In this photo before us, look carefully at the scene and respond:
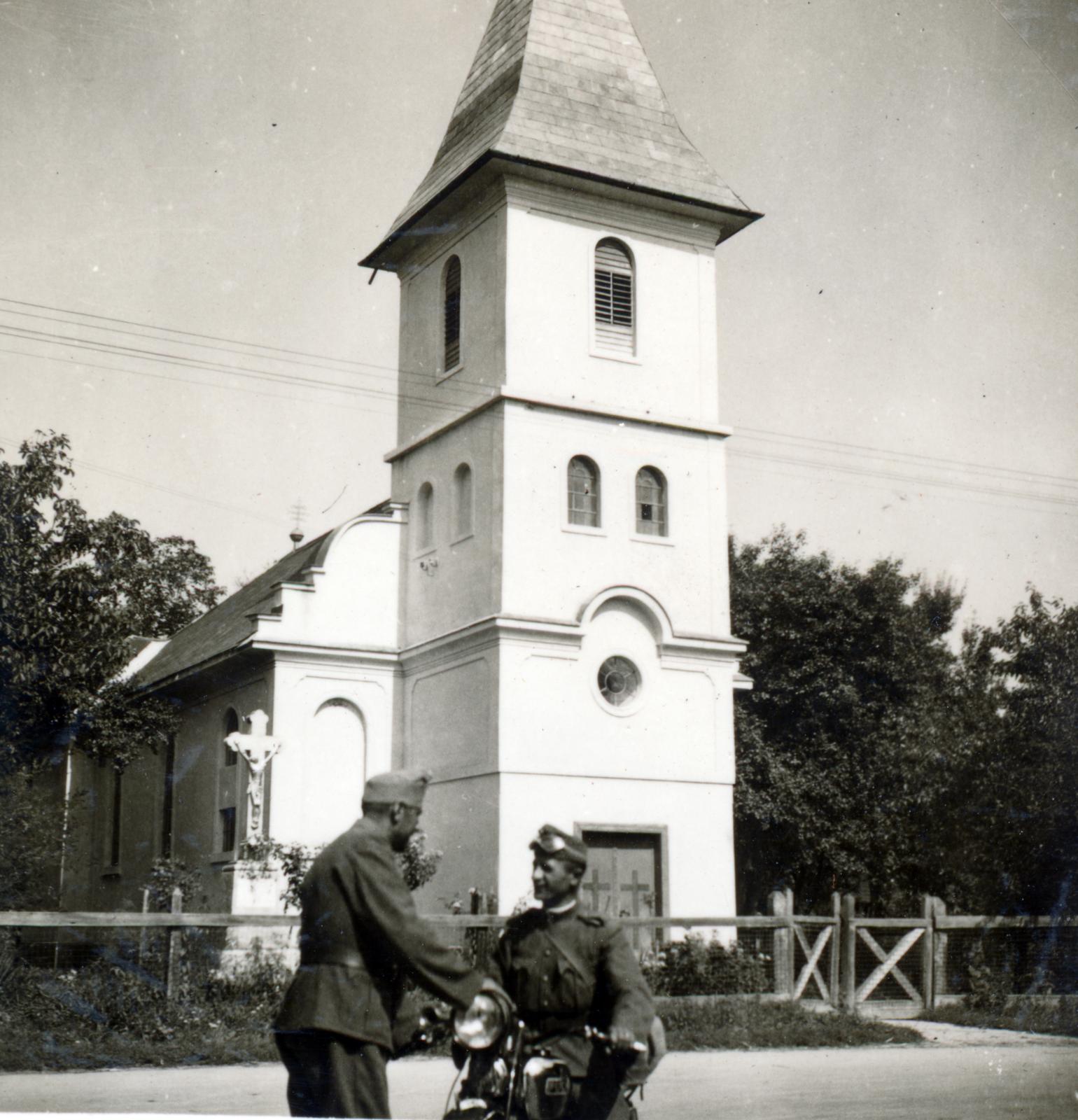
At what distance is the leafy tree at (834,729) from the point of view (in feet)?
119

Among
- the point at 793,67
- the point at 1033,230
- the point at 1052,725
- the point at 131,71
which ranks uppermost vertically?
the point at 793,67

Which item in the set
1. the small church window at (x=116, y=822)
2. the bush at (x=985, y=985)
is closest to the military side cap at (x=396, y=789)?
the bush at (x=985, y=985)

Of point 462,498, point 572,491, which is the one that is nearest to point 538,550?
point 572,491

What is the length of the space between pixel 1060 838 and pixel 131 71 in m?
14.0

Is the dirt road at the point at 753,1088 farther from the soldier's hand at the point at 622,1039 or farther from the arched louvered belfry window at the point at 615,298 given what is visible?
the arched louvered belfry window at the point at 615,298

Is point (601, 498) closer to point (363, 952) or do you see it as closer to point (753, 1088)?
point (753, 1088)

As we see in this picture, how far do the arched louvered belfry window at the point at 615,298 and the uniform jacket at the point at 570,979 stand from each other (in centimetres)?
1952

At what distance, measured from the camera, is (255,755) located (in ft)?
76.6

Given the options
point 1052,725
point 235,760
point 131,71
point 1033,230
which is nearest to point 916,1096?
point 1052,725

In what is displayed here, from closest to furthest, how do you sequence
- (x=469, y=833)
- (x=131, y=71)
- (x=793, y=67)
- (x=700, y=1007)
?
1. (x=131, y=71)
2. (x=793, y=67)
3. (x=700, y=1007)
4. (x=469, y=833)

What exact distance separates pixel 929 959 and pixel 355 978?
15.1 meters

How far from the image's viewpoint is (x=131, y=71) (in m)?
11.5

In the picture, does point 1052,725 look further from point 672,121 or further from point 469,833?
point 672,121

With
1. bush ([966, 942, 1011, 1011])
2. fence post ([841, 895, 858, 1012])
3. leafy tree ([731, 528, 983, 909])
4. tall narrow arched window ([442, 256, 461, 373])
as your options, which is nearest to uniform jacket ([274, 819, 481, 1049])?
fence post ([841, 895, 858, 1012])
